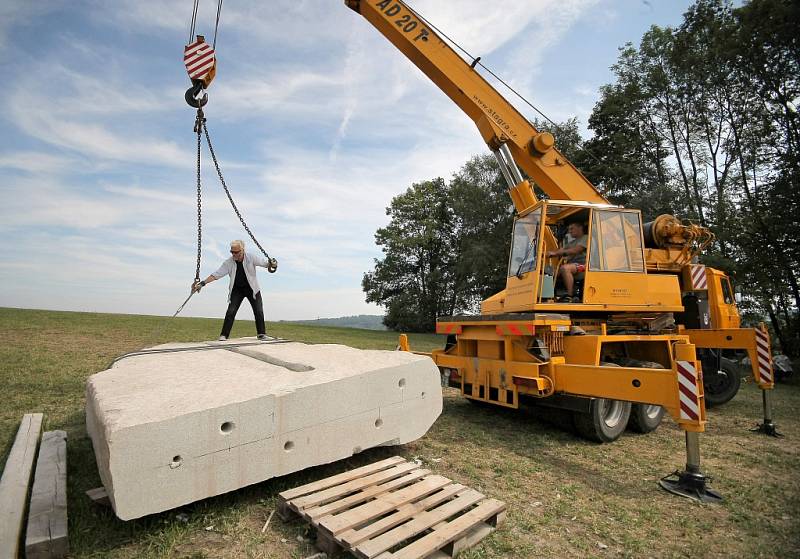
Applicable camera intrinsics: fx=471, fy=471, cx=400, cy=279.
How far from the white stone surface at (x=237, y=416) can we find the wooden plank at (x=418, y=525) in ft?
3.16

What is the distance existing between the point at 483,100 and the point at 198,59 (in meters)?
4.76

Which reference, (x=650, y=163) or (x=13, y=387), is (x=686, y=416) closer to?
(x=13, y=387)

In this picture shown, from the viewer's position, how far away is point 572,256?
6.47 m

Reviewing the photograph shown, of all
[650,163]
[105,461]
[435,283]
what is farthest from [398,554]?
[435,283]

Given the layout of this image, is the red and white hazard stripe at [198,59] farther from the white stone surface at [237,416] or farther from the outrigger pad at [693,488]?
the outrigger pad at [693,488]

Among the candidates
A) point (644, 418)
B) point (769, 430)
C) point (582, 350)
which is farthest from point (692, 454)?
point (769, 430)

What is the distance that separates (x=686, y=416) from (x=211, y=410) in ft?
12.9

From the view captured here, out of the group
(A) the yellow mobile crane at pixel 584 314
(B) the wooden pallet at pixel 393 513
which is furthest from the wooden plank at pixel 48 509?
(A) the yellow mobile crane at pixel 584 314

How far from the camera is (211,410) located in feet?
10.1

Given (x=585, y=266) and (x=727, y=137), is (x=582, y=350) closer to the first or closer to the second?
(x=585, y=266)

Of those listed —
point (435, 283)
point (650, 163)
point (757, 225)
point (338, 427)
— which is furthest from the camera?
point (435, 283)

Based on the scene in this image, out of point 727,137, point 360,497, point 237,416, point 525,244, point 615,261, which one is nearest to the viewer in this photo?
point 237,416

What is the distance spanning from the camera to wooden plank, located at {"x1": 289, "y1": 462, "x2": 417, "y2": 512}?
3211 mm

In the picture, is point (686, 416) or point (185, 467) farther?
point (686, 416)
